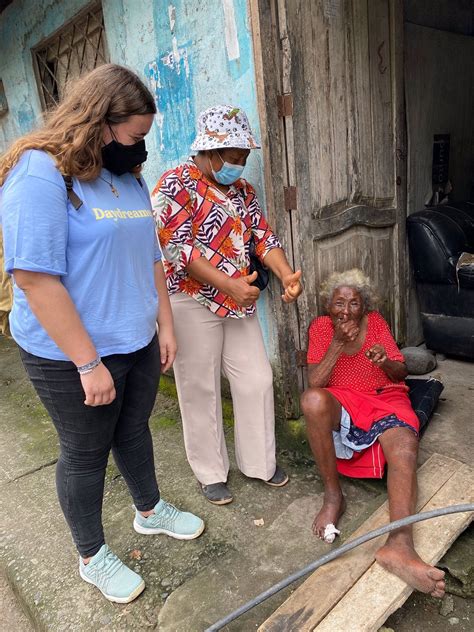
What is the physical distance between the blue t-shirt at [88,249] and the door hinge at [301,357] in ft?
3.94

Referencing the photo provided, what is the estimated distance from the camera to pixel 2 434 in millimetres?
3582

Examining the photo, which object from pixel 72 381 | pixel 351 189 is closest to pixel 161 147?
pixel 351 189

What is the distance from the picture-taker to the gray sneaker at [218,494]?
8.29ft

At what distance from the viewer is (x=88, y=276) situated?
160 centimetres

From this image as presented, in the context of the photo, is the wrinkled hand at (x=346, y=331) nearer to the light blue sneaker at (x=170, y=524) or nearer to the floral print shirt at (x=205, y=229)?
the floral print shirt at (x=205, y=229)

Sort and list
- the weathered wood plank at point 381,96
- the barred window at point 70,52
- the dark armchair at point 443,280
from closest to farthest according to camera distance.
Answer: the weathered wood plank at point 381,96 < the dark armchair at point 443,280 < the barred window at point 70,52

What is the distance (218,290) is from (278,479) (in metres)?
1.08

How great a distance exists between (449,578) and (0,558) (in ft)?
6.56

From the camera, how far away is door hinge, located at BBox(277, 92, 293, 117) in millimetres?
2512

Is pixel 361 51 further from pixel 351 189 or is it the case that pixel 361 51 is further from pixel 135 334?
pixel 135 334

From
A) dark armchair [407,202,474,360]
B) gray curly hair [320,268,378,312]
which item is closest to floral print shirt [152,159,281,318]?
gray curly hair [320,268,378,312]

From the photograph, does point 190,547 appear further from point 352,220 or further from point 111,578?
point 352,220

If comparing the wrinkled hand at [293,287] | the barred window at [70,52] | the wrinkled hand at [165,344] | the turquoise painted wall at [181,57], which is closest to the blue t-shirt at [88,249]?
the wrinkled hand at [165,344]

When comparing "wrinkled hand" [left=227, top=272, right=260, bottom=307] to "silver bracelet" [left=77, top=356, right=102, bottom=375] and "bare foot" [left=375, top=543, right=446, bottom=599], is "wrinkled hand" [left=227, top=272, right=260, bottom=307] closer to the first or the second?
"silver bracelet" [left=77, top=356, right=102, bottom=375]
